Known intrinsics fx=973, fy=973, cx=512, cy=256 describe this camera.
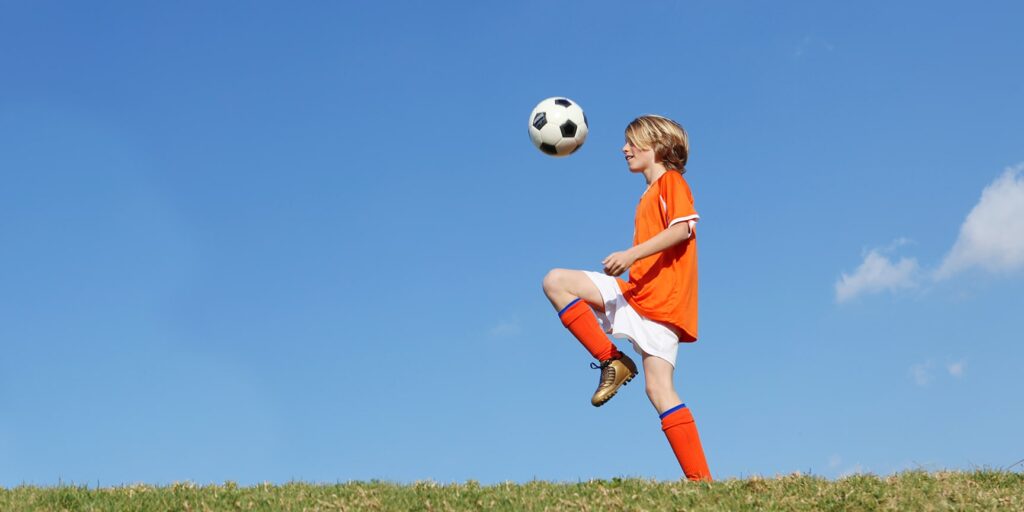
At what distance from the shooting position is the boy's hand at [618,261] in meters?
9.04

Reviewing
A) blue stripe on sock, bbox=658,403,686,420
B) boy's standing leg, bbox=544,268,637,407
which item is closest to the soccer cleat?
boy's standing leg, bbox=544,268,637,407

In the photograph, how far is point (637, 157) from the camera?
390 inches

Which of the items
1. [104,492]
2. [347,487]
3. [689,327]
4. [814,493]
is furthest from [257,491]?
[814,493]

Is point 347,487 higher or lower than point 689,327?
lower

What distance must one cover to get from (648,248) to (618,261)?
0.36m

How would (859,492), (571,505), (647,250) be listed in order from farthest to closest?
(647,250) < (859,492) < (571,505)

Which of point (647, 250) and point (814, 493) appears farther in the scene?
point (647, 250)

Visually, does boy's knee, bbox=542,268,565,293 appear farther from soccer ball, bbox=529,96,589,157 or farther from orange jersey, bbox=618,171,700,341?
soccer ball, bbox=529,96,589,157

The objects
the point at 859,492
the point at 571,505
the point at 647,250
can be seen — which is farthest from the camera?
the point at 647,250

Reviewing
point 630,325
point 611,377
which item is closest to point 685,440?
point 611,377

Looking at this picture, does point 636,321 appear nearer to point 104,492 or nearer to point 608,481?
point 608,481

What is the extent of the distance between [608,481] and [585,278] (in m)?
1.98

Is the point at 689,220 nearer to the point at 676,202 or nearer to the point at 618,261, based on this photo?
the point at 676,202

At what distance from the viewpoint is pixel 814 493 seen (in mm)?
8531
